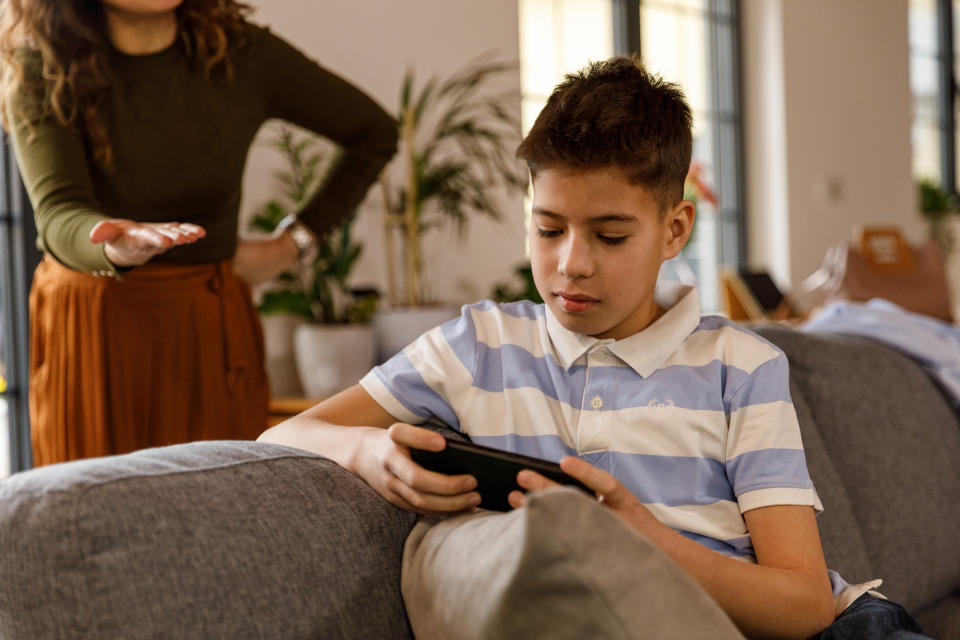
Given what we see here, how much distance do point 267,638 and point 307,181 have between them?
89.3 inches

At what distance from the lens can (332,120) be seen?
1984mm

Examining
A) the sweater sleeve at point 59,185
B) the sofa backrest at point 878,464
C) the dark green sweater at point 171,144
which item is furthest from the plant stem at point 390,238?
the sofa backrest at point 878,464

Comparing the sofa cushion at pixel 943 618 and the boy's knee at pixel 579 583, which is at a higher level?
the boy's knee at pixel 579 583

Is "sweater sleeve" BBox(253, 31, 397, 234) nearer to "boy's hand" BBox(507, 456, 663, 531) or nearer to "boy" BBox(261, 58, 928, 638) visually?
"boy" BBox(261, 58, 928, 638)

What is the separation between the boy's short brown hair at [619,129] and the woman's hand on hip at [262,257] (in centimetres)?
90

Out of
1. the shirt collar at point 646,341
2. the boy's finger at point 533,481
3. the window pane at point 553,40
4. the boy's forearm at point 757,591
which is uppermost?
the window pane at point 553,40

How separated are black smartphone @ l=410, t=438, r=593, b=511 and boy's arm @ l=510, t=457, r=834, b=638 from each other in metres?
0.01

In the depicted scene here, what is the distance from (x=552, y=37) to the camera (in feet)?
15.9

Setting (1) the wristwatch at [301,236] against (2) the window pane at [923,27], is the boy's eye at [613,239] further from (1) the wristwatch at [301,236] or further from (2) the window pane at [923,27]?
(2) the window pane at [923,27]

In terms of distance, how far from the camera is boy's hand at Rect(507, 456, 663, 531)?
0.84 m

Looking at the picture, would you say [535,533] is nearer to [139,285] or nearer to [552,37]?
[139,285]

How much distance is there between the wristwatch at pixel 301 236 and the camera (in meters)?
2.04

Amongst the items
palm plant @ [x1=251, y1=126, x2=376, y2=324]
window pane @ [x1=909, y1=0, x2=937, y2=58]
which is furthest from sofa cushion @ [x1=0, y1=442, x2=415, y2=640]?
window pane @ [x1=909, y1=0, x2=937, y2=58]

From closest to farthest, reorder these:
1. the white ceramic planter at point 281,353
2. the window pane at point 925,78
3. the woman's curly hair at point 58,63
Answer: the woman's curly hair at point 58,63 → the white ceramic planter at point 281,353 → the window pane at point 925,78
